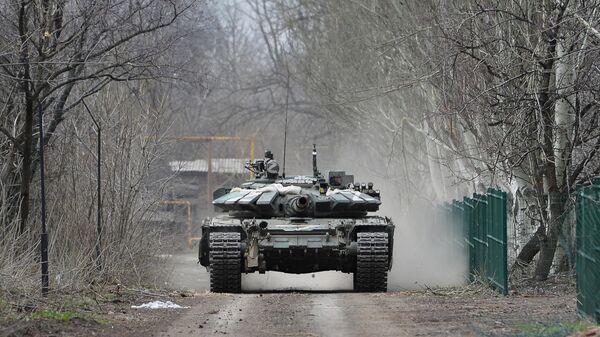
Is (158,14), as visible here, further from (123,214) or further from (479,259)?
(479,259)

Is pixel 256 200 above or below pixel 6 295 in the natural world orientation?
above

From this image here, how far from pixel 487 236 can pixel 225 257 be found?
11.5 feet

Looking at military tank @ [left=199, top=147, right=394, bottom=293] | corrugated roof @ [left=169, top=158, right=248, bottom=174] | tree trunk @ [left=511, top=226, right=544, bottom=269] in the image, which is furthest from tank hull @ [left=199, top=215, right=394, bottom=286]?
corrugated roof @ [left=169, top=158, right=248, bottom=174]

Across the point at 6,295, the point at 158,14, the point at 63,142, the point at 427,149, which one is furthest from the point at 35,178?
the point at 427,149

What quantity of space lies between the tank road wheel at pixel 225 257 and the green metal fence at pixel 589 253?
5786 mm

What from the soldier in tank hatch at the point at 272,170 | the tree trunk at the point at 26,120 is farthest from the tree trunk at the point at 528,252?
the tree trunk at the point at 26,120

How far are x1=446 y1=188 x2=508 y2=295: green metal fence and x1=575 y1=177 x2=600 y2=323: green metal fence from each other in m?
3.19

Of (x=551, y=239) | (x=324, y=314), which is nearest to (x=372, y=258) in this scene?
(x=551, y=239)

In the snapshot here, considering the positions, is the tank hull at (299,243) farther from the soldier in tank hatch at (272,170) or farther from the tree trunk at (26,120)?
the tree trunk at (26,120)

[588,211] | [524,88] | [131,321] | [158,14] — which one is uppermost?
[158,14]

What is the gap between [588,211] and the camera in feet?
38.4

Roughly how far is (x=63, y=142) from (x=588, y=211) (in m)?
9.63

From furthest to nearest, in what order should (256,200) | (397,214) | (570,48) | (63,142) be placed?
(397,214) → (63,142) → (256,200) → (570,48)

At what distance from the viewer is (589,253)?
11.6 m
